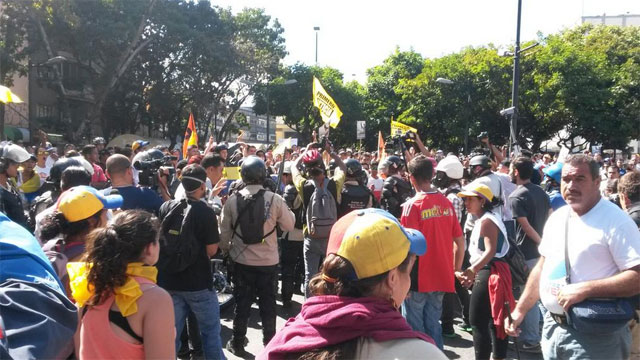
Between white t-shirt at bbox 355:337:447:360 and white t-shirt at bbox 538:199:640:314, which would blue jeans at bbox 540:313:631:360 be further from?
white t-shirt at bbox 355:337:447:360

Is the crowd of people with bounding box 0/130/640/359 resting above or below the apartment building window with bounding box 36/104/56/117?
below

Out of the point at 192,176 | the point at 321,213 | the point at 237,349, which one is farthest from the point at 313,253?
the point at 192,176

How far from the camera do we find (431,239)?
452cm

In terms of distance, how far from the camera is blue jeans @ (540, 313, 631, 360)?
276cm

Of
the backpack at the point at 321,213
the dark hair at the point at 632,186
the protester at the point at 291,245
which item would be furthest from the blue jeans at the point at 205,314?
the dark hair at the point at 632,186

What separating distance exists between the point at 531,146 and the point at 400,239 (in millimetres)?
36321

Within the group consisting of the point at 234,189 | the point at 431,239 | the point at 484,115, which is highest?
the point at 484,115

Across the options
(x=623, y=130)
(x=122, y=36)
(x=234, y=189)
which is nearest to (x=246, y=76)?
(x=122, y=36)

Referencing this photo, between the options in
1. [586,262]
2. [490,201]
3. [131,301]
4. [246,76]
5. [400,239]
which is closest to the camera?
[400,239]

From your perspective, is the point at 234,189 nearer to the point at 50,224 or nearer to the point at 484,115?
the point at 50,224

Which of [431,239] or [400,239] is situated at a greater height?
[400,239]

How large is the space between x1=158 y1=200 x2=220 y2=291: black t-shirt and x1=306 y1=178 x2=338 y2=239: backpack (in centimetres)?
182

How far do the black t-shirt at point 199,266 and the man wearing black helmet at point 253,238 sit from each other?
79 cm

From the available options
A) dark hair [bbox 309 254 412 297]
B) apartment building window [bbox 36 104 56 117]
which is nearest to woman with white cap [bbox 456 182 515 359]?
dark hair [bbox 309 254 412 297]
